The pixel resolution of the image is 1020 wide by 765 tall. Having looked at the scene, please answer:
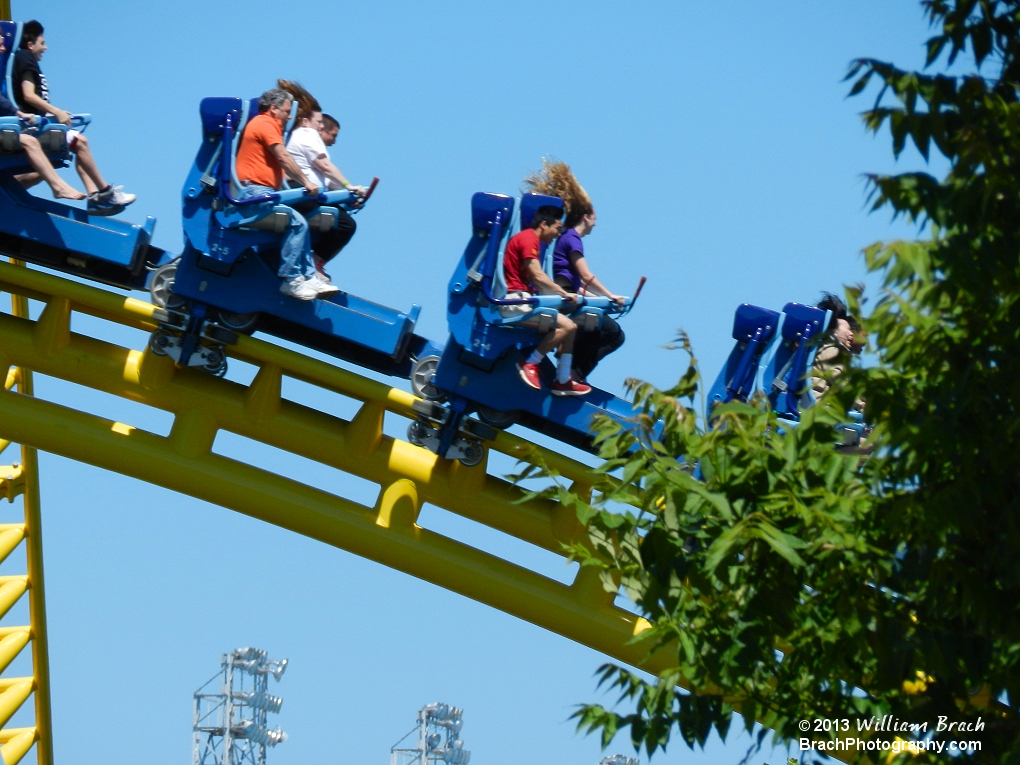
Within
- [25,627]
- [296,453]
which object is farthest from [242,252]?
[25,627]

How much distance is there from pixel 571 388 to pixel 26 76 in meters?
2.99

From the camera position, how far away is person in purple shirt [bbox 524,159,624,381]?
6.64 metres

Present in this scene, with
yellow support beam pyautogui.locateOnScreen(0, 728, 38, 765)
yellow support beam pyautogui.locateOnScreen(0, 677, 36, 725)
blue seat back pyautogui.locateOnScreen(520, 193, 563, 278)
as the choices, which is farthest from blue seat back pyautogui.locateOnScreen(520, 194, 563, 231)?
yellow support beam pyautogui.locateOnScreen(0, 728, 38, 765)

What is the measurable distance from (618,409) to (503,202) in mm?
1106

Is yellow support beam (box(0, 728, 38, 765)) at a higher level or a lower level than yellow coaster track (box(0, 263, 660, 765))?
lower

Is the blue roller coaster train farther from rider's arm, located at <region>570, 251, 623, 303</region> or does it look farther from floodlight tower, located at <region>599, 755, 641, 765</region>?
floodlight tower, located at <region>599, 755, 641, 765</region>

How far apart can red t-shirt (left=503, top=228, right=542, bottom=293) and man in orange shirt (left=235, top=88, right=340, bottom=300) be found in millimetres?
793

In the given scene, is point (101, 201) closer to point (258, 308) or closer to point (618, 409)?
point (258, 308)

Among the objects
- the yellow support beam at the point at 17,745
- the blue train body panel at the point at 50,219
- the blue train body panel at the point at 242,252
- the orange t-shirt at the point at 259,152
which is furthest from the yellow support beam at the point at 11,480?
the orange t-shirt at the point at 259,152

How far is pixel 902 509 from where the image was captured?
2990 millimetres

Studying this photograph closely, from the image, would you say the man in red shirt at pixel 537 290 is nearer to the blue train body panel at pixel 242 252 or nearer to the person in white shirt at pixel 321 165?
the blue train body panel at pixel 242 252

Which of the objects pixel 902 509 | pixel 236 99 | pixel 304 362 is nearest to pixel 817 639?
pixel 902 509

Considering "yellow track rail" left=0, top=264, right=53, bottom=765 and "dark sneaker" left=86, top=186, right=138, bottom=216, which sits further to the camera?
"yellow track rail" left=0, top=264, right=53, bottom=765

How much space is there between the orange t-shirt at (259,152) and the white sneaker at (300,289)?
491 mm
